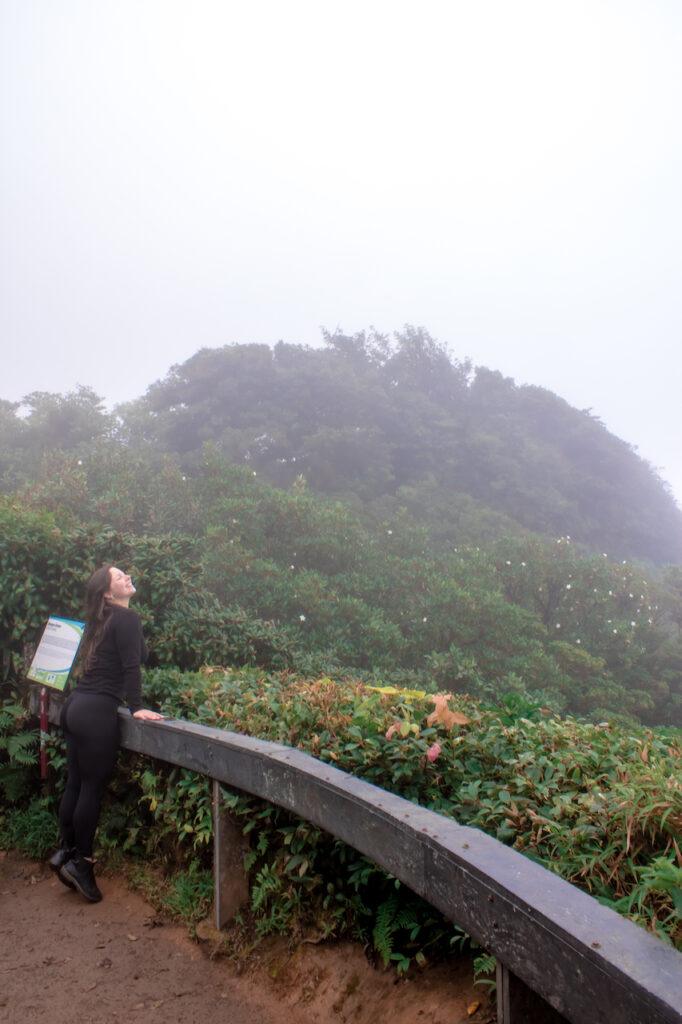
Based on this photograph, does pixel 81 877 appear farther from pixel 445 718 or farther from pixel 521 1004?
pixel 521 1004

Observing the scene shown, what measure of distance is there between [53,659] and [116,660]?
0.73 m

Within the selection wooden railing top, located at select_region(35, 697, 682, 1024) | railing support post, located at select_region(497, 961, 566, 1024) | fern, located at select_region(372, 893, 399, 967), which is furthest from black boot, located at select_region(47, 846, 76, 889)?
railing support post, located at select_region(497, 961, 566, 1024)

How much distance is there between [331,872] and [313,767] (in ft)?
1.66

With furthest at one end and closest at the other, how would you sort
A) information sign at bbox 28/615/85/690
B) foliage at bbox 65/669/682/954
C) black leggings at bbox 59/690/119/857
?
information sign at bbox 28/615/85/690, black leggings at bbox 59/690/119/857, foliage at bbox 65/669/682/954

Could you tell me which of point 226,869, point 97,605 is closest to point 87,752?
point 97,605

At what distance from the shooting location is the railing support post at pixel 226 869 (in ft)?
10.8

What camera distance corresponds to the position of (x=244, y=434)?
79.3ft

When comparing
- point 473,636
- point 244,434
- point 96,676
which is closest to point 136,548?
point 96,676

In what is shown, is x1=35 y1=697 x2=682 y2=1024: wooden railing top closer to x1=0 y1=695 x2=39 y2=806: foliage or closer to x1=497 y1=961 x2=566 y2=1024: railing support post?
x1=497 y1=961 x2=566 y2=1024: railing support post

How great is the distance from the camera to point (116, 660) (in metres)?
4.13

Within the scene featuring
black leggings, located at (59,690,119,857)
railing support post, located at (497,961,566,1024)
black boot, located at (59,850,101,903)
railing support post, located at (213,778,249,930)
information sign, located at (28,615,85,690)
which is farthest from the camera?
→ information sign, located at (28,615,85,690)

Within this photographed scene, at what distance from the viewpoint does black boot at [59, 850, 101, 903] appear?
3820mm

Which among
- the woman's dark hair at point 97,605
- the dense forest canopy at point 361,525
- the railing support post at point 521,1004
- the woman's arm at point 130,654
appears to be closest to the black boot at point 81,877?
the woman's arm at point 130,654

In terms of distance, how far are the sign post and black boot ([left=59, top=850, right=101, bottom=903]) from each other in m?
0.84
